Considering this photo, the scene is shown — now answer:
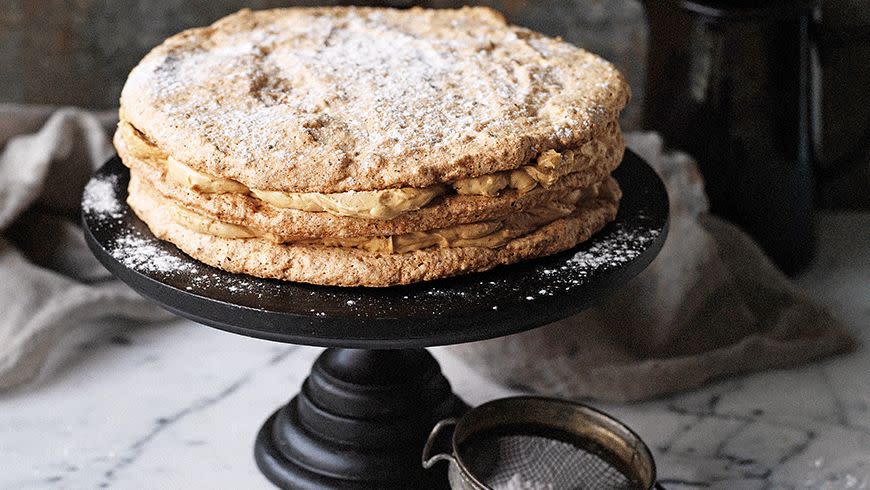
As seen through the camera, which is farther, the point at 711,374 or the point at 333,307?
the point at 711,374

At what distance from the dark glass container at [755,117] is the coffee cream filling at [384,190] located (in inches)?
30.3

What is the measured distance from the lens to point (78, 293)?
1.81 metres

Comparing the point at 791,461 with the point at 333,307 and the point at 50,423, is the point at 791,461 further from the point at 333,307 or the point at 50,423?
the point at 50,423

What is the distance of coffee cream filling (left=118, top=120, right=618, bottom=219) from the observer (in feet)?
3.85

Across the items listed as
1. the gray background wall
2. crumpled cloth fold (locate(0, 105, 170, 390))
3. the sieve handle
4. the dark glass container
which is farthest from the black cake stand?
the gray background wall

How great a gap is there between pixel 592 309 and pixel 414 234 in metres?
0.67

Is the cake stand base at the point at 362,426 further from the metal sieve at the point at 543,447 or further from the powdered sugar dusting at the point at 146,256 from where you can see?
the powdered sugar dusting at the point at 146,256

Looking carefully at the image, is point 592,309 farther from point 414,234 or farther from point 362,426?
point 414,234

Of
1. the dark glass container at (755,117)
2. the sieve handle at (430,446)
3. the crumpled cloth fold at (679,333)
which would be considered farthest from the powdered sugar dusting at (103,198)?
the dark glass container at (755,117)

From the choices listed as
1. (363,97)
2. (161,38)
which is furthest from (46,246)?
(363,97)

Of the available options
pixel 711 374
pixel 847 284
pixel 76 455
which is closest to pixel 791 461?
pixel 711 374

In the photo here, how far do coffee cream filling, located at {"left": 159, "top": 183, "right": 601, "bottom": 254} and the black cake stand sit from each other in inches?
1.6

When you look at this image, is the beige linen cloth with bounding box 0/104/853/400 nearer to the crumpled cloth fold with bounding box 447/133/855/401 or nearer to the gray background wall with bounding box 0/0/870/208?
the crumpled cloth fold with bounding box 447/133/855/401

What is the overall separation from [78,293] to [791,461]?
3.81 feet
